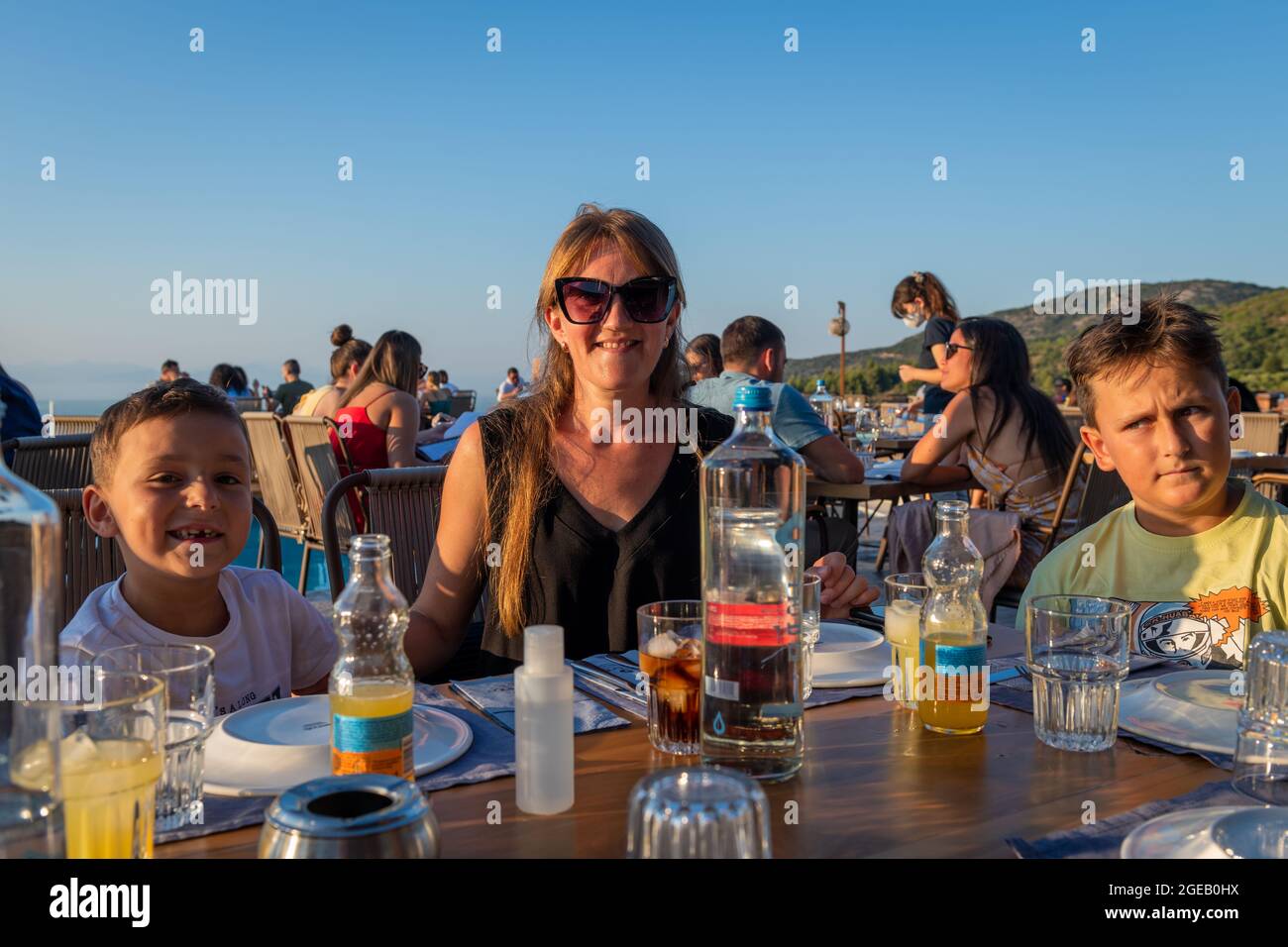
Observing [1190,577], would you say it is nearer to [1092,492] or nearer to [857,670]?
[857,670]

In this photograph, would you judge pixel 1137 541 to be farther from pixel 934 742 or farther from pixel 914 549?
pixel 914 549

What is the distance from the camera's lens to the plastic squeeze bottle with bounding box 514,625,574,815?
3.19 ft

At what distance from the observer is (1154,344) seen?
2.09 m

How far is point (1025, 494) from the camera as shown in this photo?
421 centimetres

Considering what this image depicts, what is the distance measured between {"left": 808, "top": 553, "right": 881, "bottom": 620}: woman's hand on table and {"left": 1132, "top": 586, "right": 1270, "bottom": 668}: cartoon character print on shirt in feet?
1.71

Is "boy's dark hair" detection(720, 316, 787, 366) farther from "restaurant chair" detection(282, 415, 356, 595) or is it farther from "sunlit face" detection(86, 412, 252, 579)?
"sunlit face" detection(86, 412, 252, 579)

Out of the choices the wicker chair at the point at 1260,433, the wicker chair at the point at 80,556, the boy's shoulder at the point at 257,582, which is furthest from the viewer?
the wicker chair at the point at 1260,433

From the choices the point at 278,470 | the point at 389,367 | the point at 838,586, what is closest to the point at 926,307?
the point at 389,367

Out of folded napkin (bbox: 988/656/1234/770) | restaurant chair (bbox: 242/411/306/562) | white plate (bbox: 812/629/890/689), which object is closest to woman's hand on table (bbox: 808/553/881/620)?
white plate (bbox: 812/629/890/689)

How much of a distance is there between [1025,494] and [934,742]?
10.8 ft

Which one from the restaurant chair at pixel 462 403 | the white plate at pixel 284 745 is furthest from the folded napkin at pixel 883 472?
the restaurant chair at pixel 462 403

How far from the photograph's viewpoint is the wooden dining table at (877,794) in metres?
0.90

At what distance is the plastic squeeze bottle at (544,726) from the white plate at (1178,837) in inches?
20.5

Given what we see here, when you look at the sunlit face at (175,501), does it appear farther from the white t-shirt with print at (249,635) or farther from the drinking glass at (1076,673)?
the drinking glass at (1076,673)
